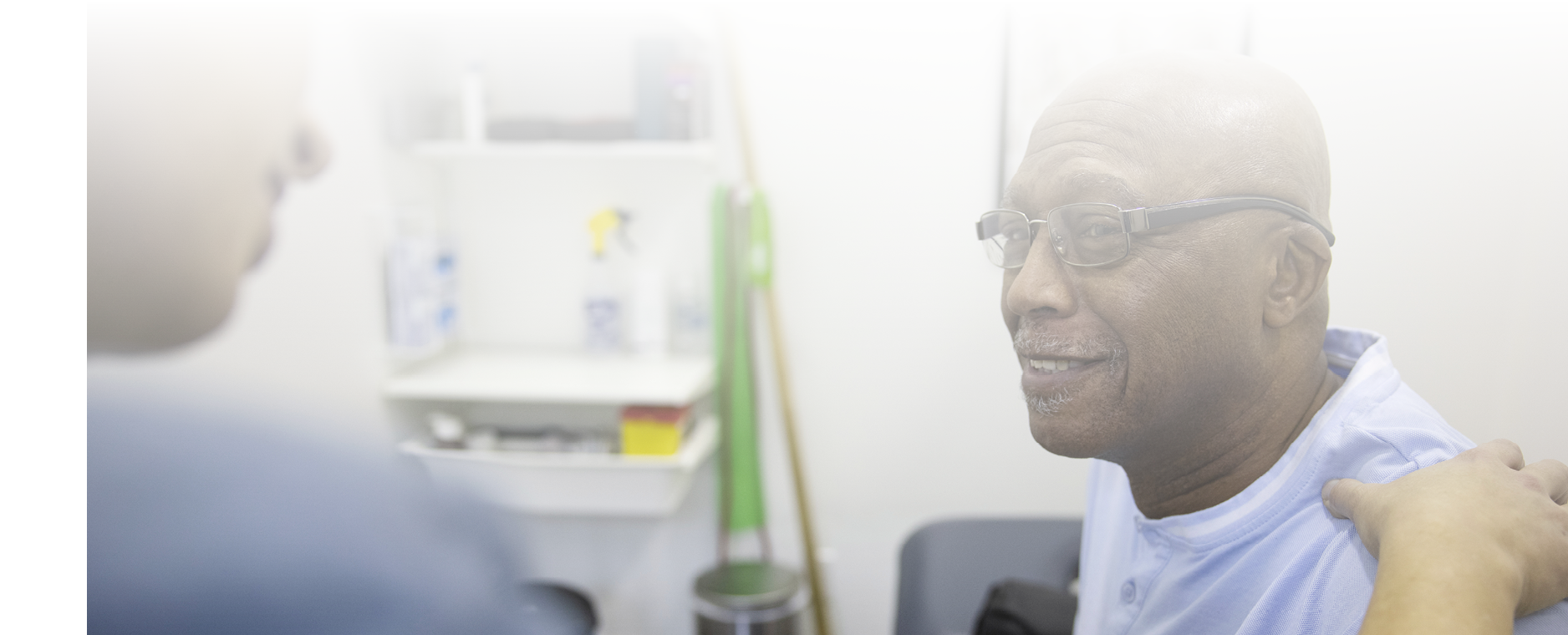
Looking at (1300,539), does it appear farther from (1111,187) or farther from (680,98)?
(680,98)

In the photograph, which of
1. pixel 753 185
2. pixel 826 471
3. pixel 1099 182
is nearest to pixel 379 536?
pixel 1099 182

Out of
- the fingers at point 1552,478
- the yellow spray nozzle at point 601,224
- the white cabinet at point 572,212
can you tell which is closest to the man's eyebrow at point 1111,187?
the fingers at point 1552,478

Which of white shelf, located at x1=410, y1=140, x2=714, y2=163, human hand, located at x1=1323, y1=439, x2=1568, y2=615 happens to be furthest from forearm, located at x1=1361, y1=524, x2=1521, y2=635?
white shelf, located at x1=410, y1=140, x2=714, y2=163

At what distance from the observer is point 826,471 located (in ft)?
→ 6.77

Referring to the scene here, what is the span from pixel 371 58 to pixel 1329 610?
783mm

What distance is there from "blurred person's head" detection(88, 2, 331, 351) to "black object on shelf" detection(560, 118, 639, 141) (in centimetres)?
154

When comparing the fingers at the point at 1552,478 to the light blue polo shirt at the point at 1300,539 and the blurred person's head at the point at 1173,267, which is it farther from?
the blurred person's head at the point at 1173,267

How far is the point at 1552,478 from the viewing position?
0.63 metres

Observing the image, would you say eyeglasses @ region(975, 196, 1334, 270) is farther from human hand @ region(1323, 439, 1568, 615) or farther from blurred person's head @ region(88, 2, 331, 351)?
blurred person's head @ region(88, 2, 331, 351)

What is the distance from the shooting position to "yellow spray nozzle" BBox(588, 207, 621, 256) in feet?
6.30

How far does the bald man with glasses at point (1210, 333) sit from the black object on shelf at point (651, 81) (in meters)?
1.12

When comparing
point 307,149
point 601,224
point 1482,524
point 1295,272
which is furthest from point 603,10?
point 1482,524

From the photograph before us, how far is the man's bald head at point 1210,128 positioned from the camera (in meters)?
0.74

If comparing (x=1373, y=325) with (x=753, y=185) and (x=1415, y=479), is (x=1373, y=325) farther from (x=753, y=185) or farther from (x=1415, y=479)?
(x=753, y=185)
